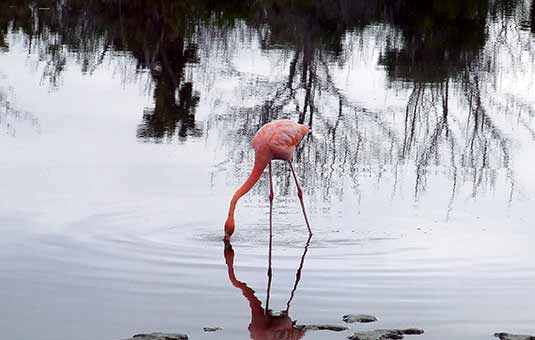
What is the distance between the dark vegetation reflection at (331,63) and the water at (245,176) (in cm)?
6

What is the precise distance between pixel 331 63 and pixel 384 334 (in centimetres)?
1154

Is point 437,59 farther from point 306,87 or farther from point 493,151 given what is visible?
point 493,151

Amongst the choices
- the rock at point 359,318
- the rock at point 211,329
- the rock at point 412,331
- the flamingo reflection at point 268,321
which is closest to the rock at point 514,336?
the rock at point 412,331

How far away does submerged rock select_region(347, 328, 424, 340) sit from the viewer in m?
6.65

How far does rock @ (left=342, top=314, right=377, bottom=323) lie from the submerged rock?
25 centimetres

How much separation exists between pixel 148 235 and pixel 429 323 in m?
2.58

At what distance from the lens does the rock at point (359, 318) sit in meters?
7.03

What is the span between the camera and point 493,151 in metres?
12.7

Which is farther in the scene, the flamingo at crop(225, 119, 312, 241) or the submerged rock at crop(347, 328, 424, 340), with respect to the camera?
the flamingo at crop(225, 119, 312, 241)

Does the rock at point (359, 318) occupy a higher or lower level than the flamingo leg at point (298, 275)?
higher

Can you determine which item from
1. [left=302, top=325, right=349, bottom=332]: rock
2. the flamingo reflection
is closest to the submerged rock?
[left=302, top=325, right=349, bottom=332]: rock

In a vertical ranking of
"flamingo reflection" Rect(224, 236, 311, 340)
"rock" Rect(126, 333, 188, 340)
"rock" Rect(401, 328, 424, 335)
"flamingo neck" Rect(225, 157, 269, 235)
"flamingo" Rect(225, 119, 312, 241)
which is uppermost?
"flamingo" Rect(225, 119, 312, 241)

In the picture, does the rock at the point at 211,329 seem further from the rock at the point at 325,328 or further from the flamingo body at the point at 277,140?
the flamingo body at the point at 277,140

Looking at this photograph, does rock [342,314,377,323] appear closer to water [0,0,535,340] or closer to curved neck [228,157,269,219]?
water [0,0,535,340]
